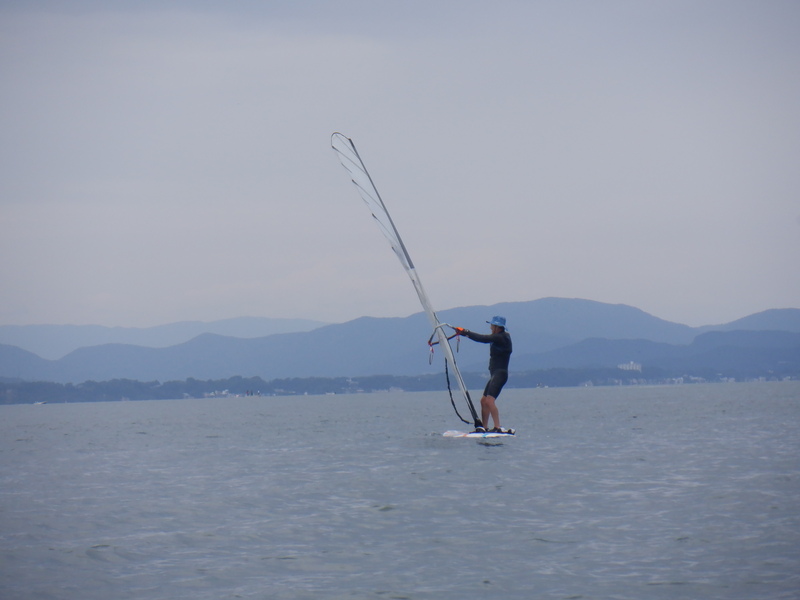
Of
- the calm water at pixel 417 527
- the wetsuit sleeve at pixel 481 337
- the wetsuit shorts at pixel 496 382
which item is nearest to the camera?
the calm water at pixel 417 527

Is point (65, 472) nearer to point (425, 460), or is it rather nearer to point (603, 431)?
point (425, 460)

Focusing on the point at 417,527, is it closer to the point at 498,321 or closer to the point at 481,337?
the point at 481,337

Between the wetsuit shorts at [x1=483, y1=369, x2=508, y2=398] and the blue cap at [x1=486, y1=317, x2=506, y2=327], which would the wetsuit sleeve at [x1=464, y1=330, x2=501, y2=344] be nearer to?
the blue cap at [x1=486, y1=317, x2=506, y2=327]

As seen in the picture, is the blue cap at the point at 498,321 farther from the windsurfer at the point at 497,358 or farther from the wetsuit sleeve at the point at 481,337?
the wetsuit sleeve at the point at 481,337

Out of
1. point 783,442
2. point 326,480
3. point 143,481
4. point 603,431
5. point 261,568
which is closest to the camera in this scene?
point 261,568

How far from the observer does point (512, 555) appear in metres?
10.9

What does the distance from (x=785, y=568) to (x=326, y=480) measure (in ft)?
32.7

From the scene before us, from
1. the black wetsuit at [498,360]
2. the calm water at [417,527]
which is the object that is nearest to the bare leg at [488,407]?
the black wetsuit at [498,360]

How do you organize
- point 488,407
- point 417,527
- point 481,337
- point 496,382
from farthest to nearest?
point 488,407
point 496,382
point 481,337
point 417,527

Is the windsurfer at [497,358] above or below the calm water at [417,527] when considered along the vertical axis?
above

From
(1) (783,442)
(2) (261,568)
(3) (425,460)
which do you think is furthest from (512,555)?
(1) (783,442)

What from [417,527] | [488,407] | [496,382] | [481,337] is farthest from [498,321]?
[417,527]

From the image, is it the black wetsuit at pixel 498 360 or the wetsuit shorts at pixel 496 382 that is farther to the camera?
the wetsuit shorts at pixel 496 382

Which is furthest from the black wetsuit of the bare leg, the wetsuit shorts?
the bare leg
